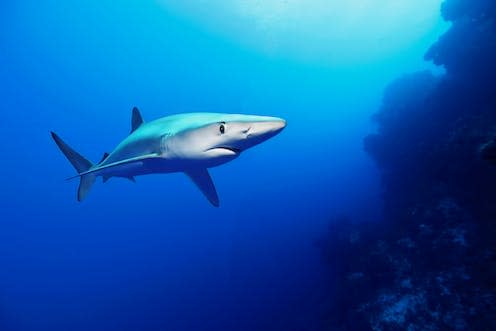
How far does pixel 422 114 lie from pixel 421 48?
103m

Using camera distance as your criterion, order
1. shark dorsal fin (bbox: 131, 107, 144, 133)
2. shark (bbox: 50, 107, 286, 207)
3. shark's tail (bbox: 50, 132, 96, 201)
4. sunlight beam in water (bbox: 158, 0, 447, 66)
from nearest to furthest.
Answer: shark (bbox: 50, 107, 286, 207) < shark dorsal fin (bbox: 131, 107, 144, 133) < shark's tail (bbox: 50, 132, 96, 201) < sunlight beam in water (bbox: 158, 0, 447, 66)

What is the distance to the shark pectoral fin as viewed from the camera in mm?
4805

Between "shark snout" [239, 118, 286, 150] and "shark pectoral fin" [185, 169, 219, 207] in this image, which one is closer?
"shark snout" [239, 118, 286, 150]

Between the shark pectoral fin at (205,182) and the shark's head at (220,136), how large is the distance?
130 cm

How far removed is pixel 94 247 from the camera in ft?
246

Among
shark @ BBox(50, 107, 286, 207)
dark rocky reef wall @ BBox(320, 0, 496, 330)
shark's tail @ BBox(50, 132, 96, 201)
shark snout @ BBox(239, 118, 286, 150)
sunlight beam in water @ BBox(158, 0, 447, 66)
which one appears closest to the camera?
shark snout @ BBox(239, 118, 286, 150)

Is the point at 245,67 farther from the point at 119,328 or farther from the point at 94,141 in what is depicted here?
the point at 119,328

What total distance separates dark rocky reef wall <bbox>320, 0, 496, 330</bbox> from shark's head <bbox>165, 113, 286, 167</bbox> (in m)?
2.80

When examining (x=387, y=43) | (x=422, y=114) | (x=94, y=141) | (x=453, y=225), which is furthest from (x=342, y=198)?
(x=94, y=141)

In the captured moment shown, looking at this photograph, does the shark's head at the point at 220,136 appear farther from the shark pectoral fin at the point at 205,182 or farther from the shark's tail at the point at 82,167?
the shark's tail at the point at 82,167

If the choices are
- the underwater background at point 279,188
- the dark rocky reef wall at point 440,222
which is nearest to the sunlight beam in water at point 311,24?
the underwater background at point 279,188

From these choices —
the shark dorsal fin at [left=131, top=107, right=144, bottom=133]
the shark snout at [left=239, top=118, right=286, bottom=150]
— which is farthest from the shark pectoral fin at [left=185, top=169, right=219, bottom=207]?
the shark snout at [left=239, top=118, right=286, bottom=150]

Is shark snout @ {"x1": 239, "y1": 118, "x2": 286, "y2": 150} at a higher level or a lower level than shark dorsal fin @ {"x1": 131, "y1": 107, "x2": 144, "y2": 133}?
lower

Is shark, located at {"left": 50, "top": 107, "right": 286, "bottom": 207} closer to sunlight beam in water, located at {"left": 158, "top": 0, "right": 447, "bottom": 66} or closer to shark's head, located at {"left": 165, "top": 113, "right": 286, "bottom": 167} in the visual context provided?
shark's head, located at {"left": 165, "top": 113, "right": 286, "bottom": 167}
